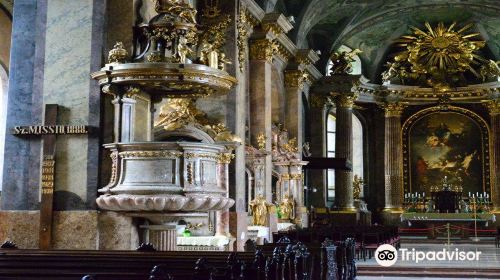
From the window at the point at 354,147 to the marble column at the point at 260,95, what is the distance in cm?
1051

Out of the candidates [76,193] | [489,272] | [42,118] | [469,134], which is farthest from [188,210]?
[469,134]

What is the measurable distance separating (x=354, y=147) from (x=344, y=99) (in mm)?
4562

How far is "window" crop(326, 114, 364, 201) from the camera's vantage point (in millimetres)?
30656

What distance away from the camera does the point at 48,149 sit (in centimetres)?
1176

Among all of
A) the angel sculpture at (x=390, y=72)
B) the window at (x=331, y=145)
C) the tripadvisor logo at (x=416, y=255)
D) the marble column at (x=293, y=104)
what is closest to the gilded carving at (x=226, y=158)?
the tripadvisor logo at (x=416, y=255)

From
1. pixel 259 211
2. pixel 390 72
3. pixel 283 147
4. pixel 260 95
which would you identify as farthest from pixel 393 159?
pixel 259 211

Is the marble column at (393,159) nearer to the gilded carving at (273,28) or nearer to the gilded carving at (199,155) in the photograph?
the gilded carving at (273,28)

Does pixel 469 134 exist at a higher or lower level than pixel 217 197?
higher

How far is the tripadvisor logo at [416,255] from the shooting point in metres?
16.1

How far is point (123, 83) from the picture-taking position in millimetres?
11531

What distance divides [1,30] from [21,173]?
911 cm

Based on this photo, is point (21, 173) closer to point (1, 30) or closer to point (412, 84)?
point (1, 30)

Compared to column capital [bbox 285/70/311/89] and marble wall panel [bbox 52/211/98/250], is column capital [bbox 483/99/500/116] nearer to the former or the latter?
column capital [bbox 285/70/311/89]

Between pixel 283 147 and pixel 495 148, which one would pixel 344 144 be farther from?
pixel 495 148
